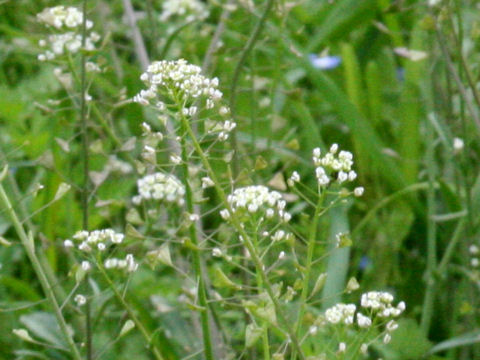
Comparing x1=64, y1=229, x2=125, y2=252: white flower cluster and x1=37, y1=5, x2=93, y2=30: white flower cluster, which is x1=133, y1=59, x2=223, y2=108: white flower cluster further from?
x1=37, y1=5, x2=93, y2=30: white flower cluster

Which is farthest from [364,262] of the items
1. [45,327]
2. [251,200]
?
[251,200]

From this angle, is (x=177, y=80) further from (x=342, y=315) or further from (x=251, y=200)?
(x=342, y=315)

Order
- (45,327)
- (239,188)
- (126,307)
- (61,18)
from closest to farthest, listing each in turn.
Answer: (126,307) → (239,188) → (61,18) → (45,327)

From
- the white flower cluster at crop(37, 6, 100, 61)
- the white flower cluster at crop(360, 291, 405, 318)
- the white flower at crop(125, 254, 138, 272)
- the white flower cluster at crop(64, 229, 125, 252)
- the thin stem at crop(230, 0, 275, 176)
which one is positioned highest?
the white flower cluster at crop(37, 6, 100, 61)

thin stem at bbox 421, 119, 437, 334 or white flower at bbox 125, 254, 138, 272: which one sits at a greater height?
white flower at bbox 125, 254, 138, 272

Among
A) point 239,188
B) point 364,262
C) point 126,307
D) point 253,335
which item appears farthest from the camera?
point 364,262

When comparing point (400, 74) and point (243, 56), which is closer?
point (243, 56)

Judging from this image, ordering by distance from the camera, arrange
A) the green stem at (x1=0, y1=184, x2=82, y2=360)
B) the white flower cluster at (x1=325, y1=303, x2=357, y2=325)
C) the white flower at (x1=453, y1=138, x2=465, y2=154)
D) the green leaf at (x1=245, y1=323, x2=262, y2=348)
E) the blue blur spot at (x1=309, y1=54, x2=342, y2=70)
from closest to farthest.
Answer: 1. the green leaf at (x1=245, y1=323, x2=262, y2=348)
2. the white flower cluster at (x1=325, y1=303, x2=357, y2=325)
3. the green stem at (x1=0, y1=184, x2=82, y2=360)
4. the white flower at (x1=453, y1=138, x2=465, y2=154)
5. the blue blur spot at (x1=309, y1=54, x2=342, y2=70)

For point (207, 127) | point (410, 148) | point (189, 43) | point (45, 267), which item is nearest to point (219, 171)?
point (189, 43)

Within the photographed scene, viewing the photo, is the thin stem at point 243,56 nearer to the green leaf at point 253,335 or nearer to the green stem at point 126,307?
the green stem at point 126,307

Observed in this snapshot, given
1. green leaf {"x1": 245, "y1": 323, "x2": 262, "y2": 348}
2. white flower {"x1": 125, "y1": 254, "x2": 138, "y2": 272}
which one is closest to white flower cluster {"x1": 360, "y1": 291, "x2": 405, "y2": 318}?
green leaf {"x1": 245, "y1": 323, "x2": 262, "y2": 348}

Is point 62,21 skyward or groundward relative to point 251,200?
skyward

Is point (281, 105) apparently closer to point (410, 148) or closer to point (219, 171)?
point (410, 148)
